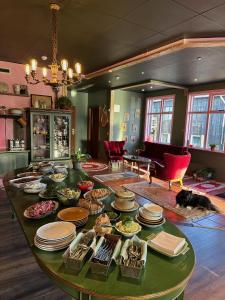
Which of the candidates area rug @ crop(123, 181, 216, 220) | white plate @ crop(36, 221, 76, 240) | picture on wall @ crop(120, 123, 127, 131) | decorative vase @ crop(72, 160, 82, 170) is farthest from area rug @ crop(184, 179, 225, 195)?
white plate @ crop(36, 221, 76, 240)

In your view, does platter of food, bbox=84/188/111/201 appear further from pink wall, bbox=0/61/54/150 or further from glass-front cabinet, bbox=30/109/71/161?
pink wall, bbox=0/61/54/150

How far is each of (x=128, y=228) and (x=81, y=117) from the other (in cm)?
791

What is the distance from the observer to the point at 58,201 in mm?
1873

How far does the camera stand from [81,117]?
29.2 feet

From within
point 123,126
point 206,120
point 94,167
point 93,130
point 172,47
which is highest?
point 172,47

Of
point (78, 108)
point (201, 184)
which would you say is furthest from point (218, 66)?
point (78, 108)

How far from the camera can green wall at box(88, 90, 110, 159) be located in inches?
313

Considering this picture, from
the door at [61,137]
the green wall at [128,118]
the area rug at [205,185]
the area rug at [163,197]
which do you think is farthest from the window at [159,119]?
the door at [61,137]

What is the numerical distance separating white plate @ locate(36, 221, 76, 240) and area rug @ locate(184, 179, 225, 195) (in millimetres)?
4237

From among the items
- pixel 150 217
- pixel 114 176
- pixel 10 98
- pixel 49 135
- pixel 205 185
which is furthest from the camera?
pixel 114 176

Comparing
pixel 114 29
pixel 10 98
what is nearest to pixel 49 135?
pixel 10 98

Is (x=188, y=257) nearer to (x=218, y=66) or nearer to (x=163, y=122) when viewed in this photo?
(x=218, y=66)

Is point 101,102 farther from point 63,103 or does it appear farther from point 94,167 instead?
point 63,103

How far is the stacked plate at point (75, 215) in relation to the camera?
1464 millimetres
